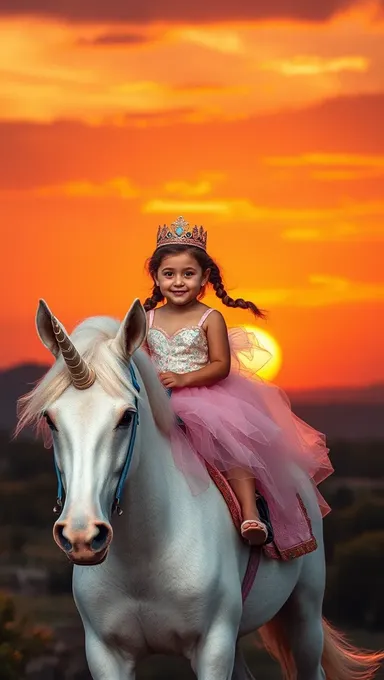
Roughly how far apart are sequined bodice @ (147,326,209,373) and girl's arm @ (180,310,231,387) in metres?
0.05

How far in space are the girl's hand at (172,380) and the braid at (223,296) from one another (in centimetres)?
68

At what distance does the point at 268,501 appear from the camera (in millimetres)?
7156

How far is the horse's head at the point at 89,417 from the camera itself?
17.6 feet

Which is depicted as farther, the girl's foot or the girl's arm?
the girl's arm

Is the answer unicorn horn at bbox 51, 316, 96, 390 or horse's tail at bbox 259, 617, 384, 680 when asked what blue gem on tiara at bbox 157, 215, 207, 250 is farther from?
horse's tail at bbox 259, 617, 384, 680

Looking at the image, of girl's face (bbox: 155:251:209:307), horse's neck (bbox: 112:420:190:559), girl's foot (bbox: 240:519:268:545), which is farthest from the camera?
girl's face (bbox: 155:251:209:307)

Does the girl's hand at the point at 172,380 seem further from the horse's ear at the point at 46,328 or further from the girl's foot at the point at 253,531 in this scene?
the horse's ear at the point at 46,328

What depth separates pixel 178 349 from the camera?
6.91 meters

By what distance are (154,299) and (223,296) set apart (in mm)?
→ 356

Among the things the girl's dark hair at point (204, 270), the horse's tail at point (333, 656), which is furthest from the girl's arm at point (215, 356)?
the horse's tail at point (333, 656)

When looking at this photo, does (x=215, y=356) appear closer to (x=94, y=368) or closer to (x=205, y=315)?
(x=205, y=315)

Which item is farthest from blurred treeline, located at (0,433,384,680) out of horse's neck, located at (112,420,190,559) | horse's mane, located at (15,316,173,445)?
horse's mane, located at (15,316,173,445)

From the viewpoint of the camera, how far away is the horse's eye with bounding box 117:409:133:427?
18.2 ft

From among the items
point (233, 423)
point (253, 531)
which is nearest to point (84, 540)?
point (253, 531)
